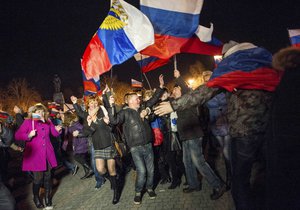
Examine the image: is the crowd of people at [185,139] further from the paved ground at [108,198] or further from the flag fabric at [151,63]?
the flag fabric at [151,63]

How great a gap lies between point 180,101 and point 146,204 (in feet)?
8.86

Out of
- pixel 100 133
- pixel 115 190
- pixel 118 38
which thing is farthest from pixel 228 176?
pixel 118 38

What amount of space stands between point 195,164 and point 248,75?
2503mm

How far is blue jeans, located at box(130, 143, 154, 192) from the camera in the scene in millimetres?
4852

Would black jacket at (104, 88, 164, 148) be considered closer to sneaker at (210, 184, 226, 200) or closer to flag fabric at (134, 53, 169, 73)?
sneaker at (210, 184, 226, 200)

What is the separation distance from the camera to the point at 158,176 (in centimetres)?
620

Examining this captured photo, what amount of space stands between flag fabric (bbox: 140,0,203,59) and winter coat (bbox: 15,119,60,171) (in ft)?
10.1

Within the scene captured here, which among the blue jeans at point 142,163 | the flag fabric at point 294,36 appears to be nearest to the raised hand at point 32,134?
the blue jeans at point 142,163

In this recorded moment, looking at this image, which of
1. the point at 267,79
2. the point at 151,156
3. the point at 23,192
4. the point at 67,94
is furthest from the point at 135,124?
the point at 67,94

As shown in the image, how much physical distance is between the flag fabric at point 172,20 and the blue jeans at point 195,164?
1976mm

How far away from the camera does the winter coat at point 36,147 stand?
4.98 metres

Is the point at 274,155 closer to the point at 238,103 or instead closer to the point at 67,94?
the point at 238,103

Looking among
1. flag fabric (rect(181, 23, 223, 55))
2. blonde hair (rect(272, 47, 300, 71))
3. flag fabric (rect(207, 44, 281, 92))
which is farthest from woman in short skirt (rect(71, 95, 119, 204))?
blonde hair (rect(272, 47, 300, 71))

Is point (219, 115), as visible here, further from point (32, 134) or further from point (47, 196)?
point (47, 196)
